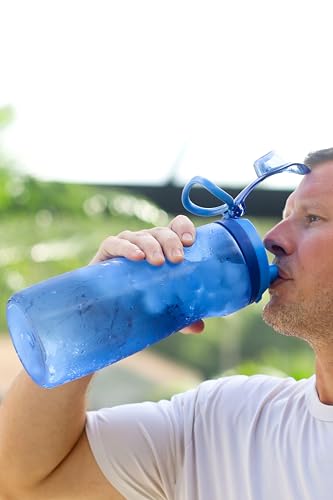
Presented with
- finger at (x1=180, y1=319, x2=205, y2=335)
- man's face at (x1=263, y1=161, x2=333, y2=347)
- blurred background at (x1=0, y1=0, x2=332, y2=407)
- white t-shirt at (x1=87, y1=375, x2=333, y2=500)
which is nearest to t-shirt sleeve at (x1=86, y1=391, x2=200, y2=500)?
white t-shirt at (x1=87, y1=375, x2=333, y2=500)

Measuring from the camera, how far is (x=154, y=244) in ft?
3.38

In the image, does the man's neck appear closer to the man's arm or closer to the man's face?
the man's face

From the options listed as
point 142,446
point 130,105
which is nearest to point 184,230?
point 142,446

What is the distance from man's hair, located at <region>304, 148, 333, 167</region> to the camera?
1170mm

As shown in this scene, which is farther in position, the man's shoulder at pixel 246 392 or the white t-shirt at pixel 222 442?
the man's shoulder at pixel 246 392

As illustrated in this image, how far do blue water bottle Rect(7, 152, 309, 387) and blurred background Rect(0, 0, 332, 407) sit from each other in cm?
234

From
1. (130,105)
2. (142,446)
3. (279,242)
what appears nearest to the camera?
(279,242)

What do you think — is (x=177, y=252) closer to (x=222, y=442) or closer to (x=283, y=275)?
(x=283, y=275)

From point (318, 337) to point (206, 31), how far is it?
3.07 meters

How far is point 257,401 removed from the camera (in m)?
1.20

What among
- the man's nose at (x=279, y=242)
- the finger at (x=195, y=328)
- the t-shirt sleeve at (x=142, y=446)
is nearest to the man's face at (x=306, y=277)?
the man's nose at (x=279, y=242)

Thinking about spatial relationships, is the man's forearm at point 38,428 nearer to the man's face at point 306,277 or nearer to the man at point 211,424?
the man at point 211,424

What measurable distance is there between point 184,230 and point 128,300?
128 millimetres

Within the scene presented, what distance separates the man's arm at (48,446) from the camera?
1182 millimetres
